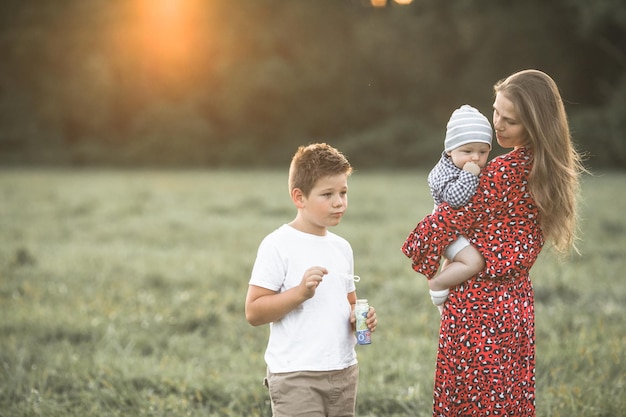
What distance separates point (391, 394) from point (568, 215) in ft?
7.53

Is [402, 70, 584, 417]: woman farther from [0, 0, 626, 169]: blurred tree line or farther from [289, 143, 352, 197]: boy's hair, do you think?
[0, 0, 626, 169]: blurred tree line

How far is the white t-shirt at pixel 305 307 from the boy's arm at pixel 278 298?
5 centimetres

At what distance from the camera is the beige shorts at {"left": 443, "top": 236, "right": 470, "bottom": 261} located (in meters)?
3.40

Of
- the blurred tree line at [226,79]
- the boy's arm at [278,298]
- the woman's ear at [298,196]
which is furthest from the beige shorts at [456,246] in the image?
the blurred tree line at [226,79]

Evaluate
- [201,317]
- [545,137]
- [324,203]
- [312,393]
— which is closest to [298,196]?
[324,203]

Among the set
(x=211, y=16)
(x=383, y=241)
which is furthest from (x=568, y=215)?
(x=211, y=16)

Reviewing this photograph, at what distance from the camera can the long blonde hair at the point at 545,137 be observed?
10.9ft

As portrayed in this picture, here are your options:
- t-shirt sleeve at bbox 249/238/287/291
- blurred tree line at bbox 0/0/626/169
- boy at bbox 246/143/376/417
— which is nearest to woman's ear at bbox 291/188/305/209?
boy at bbox 246/143/376/417

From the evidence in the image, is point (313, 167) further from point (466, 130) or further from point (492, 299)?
point (492, 299)

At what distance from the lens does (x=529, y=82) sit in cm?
333

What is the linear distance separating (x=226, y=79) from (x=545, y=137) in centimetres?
3997

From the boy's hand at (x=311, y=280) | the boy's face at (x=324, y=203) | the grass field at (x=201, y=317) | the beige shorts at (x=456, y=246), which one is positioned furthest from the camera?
the grass field at (x=201, y=317)

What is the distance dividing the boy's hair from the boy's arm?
431 mm

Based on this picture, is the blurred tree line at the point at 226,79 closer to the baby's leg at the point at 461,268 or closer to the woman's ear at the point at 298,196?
the woman's ear at the point at 298,196
